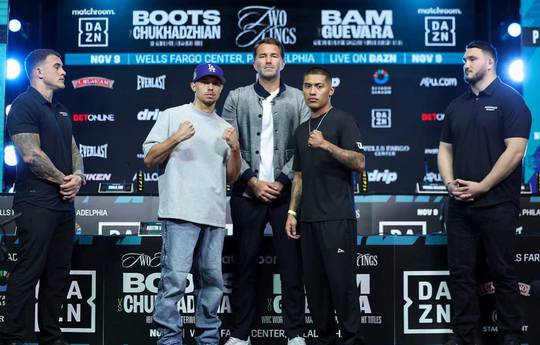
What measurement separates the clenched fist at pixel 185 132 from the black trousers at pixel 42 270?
969mm

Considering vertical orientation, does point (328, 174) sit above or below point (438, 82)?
below

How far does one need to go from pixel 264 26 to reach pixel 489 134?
5.12 metres

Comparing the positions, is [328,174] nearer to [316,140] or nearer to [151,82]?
[316,140]

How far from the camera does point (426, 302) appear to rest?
500 centimetres

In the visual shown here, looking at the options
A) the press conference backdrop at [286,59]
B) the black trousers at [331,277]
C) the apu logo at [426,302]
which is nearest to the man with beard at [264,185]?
the black trousers at [331,277]

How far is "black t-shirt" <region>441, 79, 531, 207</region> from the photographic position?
4.67 metres

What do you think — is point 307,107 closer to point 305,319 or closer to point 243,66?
point 305,319

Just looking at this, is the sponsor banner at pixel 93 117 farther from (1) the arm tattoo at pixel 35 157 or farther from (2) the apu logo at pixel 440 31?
(1) the arm tattoo at pixel 35 157

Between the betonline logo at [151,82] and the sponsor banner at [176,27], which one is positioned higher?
the sponsor banner at [176,27]

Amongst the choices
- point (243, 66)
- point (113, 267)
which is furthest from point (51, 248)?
point (243, 66)

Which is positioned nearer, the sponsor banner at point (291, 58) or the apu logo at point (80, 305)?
the apu logo at point (80, 305)

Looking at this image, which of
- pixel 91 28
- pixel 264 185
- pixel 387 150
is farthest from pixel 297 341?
pixel 91 28

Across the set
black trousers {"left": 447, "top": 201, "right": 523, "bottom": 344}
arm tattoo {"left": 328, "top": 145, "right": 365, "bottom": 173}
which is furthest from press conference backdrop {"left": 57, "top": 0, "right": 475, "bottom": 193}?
arm tattoo {"left": 328, "top": 145, "right": 365, "bottom": 173}

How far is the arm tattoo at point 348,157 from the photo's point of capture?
4.37m
